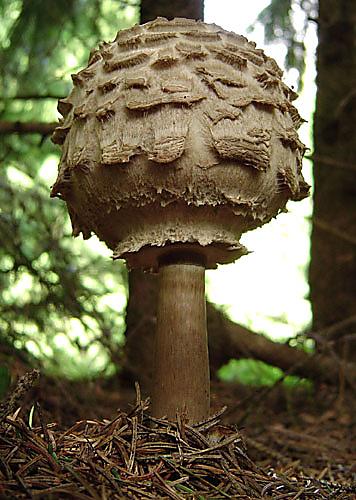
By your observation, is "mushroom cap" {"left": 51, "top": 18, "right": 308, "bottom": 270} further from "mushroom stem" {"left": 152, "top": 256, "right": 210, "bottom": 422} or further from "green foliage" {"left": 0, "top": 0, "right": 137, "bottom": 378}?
"green foliage" {"left": 0, "top": 0, "right": 137, "bottom": 378}

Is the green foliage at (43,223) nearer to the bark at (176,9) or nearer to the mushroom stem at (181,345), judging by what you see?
the bark at (176,9)

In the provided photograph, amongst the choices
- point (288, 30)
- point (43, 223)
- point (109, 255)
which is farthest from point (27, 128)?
point (288, 30)

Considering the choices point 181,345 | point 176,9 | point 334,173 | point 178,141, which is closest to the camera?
point 178,141

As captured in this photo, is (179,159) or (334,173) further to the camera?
(334,173)

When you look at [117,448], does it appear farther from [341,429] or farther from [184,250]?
[341,429]

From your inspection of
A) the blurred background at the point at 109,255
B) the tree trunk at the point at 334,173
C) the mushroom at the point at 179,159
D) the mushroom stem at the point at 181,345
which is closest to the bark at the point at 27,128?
the blurred background at the point at 109,255

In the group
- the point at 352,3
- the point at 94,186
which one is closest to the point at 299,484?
the point at 94,186

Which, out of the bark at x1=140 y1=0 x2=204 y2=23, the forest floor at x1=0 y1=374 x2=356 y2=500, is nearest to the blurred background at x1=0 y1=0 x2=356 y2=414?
the bark at x1=140 y1=0 x2=204 y2=23

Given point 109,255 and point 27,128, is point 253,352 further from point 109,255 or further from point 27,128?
point 27,128
